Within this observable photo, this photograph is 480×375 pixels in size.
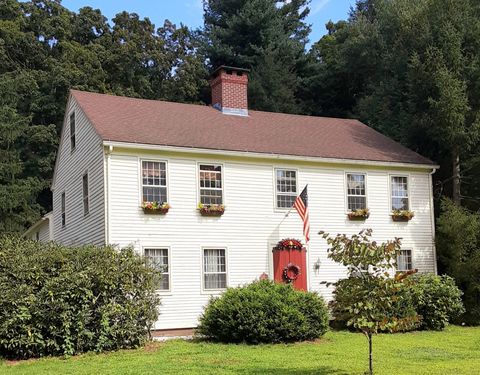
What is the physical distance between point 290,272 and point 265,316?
518cm

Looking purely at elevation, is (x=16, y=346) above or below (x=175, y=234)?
below

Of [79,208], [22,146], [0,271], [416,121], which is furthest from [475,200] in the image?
[22,146]

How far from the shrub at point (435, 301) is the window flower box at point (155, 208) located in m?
7.46

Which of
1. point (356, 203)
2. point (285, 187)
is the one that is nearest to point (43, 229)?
point (285, 187)

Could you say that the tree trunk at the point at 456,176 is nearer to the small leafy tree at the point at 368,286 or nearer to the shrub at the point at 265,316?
the shrub at the point at 265,316

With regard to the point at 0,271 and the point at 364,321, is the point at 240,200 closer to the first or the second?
the point at 0,271

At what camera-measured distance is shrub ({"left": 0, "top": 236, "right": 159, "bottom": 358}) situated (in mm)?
13141

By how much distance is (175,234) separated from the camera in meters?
18.2

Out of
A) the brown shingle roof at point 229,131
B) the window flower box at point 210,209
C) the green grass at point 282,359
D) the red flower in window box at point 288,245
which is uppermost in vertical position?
the brown shingle roof at point 229,131

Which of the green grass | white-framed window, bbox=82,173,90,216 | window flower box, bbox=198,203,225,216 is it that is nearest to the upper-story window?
white-framed window, bbox=82,173,90,216

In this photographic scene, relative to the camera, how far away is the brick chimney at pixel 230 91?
2325 centimetres

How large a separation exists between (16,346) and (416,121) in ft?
53.6

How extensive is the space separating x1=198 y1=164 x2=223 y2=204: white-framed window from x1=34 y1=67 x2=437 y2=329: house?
31 mm

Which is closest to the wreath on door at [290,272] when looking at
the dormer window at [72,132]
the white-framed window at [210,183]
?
the white-framed window at [210,183]
